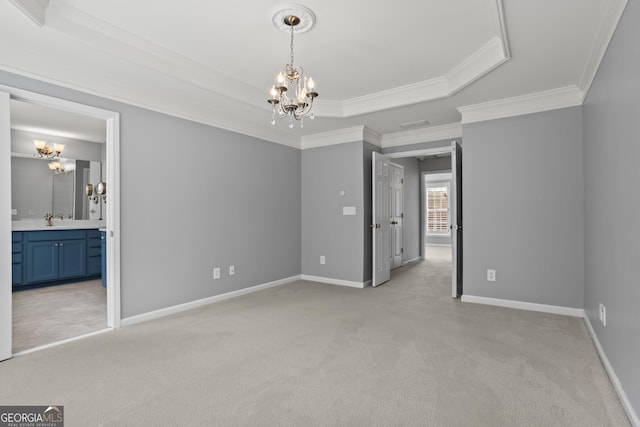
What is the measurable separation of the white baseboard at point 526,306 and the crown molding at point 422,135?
2.34m

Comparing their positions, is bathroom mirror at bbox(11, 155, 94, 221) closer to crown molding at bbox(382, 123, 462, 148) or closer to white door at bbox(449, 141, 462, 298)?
crown molding at bbox(382, 123, 462, 148)

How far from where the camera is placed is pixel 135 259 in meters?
3.51

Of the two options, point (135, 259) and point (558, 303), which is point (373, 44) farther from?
point (558, 303)

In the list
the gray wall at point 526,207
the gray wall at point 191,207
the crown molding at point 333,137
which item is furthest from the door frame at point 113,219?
the gray wall at point 526,207

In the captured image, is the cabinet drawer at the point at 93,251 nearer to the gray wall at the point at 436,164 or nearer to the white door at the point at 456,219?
the white door at the point at 456,219

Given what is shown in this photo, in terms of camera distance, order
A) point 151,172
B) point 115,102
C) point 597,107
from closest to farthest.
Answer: point 597,107, point 115,102, point 151,172

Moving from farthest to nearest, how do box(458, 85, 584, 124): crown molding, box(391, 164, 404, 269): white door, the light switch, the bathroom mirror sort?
1. box(391, 164, 404, 269): white door
2. the bathroom mirror
3. the light switch
4. box(458, 85, 584, 124): crown molding

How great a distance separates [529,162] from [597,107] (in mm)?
1120

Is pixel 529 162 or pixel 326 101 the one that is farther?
pixel 326 101

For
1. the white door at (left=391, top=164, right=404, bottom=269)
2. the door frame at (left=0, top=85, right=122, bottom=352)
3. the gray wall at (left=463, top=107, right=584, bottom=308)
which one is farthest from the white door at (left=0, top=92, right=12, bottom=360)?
the white door at (left=391, top=164, right=404, bottom=269)

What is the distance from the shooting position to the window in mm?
11555

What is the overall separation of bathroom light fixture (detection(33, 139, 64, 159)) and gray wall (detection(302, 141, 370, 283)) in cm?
424

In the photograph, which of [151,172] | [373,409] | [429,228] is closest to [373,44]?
[151,172]

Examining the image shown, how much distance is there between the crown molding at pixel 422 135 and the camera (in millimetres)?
4957
